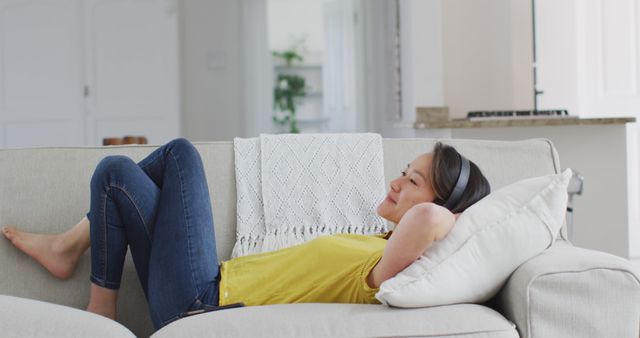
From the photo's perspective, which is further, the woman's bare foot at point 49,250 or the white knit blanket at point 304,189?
the white knit blanket at point 304,189

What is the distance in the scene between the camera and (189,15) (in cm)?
702

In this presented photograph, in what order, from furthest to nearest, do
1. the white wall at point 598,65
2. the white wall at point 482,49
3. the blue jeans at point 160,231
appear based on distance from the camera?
1. the white wall at point 598,65
2. the white wall at point 482,49
3. the blue jeans at point 160,231

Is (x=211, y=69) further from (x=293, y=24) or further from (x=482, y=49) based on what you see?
(x=293, y=24)

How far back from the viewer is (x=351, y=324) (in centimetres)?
174

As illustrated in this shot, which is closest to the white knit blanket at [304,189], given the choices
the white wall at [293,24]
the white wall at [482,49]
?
the white wall at [482,49]

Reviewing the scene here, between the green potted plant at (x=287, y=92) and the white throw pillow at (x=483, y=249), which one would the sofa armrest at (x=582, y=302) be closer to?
the white throw pillow at (x=483, y=249)

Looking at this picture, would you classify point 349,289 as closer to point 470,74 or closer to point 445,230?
point 445,230

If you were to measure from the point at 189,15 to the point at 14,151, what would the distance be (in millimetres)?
4721

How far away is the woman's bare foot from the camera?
2.29m

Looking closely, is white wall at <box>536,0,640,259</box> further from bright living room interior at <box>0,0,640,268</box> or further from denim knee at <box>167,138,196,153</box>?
denim knee at <box>167,138,196,153</box>

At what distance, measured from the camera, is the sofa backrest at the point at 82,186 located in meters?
2.35

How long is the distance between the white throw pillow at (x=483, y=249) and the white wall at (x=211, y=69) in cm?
532

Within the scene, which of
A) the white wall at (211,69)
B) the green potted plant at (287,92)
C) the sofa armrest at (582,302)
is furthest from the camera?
the green potted plant at (287,92)

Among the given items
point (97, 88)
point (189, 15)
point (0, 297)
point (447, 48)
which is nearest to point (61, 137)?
point (97, 88)
